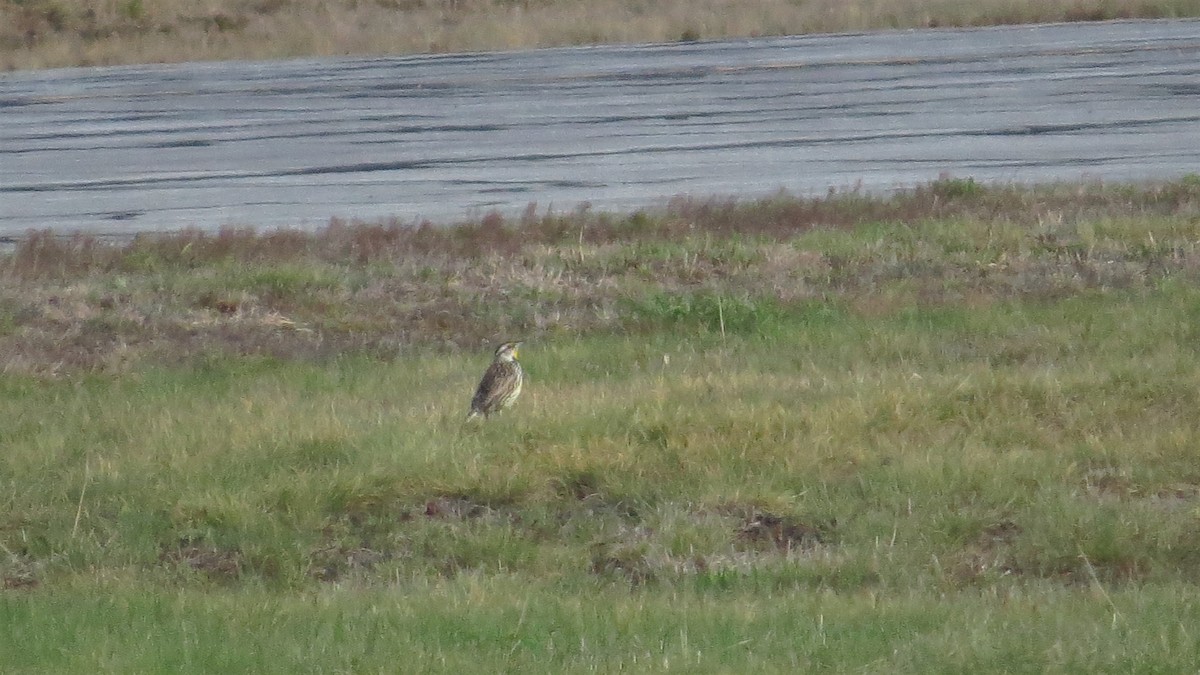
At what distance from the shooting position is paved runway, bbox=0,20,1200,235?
68.7 ft

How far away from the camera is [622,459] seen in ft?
30.5

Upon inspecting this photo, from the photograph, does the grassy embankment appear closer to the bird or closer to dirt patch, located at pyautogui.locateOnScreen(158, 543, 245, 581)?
the bird

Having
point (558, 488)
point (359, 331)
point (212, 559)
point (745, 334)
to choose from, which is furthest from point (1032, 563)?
point (359, 331)

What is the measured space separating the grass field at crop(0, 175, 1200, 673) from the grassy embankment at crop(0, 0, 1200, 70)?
88.6 feet

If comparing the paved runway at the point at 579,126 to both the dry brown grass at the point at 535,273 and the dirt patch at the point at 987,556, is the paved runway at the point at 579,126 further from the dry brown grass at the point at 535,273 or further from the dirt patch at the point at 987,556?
the dirt patch at the point at 987,556

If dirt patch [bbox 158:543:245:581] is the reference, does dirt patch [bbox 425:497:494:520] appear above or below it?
above

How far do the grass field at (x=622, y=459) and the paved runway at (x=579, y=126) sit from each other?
548cm

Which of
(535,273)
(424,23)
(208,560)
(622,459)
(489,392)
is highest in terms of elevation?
(489,392)

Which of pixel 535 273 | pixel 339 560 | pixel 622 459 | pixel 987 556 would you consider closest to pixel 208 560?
pixel 339 560

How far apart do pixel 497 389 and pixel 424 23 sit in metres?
37.6

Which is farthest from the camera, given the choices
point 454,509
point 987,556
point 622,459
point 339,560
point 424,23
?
point 424,23

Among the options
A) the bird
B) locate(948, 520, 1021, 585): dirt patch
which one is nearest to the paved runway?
the bird

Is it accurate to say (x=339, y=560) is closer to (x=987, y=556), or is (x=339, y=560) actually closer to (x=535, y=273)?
(x=987, y=556)

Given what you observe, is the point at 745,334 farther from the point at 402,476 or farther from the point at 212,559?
the point at 212,559
